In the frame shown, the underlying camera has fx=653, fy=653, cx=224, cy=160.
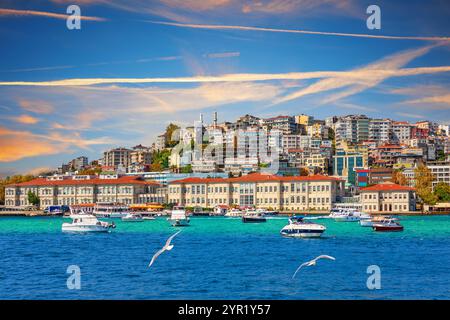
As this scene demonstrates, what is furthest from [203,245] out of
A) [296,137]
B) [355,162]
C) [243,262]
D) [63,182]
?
[296,137]

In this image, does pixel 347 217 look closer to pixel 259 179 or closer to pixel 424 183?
pixel 259 179

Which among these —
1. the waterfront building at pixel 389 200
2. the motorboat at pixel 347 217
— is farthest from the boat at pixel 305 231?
the waterfront building at pixel 389 200

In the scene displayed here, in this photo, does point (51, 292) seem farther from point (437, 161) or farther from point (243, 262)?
point (437, 161)

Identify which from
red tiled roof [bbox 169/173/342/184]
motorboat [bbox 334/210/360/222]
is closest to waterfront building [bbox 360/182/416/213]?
red tiled roof [bbox 169/173/342/184]

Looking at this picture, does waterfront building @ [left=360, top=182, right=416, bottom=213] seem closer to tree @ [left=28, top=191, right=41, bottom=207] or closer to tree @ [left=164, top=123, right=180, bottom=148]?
tree @ [left=164, top=123, right=180, bottom=148]

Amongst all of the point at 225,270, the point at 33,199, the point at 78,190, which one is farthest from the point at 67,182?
the point at 225,270

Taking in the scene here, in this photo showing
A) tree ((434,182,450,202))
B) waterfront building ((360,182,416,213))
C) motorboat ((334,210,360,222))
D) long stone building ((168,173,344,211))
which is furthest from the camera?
tree ((434,182,450,202))
